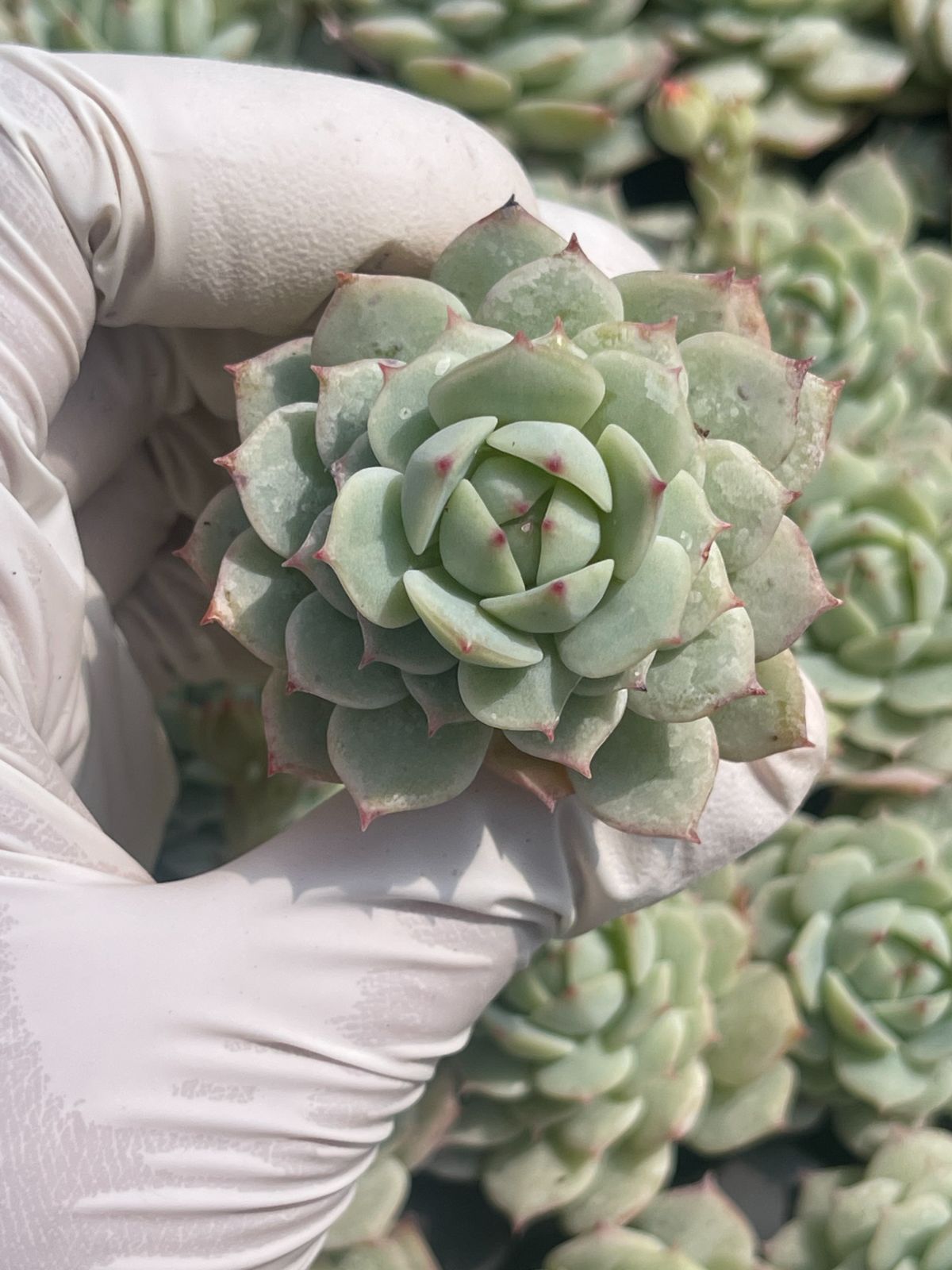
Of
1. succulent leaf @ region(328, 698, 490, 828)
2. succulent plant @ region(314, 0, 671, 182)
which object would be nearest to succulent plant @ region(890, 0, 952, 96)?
succulent plant @ region(314, 0, 671, 182)

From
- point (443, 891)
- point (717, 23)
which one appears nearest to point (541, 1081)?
point (443, 891)

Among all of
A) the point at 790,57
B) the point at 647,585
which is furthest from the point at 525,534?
the point at 790,57

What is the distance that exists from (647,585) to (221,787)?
71cm

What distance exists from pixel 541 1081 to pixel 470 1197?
180 millimetres

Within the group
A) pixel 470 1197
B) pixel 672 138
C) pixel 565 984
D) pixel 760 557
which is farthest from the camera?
pixel 672 138

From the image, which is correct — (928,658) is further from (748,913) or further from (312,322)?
(312,322)

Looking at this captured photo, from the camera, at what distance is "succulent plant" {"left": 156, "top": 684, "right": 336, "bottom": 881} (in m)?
1.03

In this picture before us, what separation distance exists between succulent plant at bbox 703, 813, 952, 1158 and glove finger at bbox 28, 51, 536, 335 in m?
0.62

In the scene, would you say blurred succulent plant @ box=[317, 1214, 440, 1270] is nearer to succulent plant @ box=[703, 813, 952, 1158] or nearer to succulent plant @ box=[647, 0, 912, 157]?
succulent plant @ box=[703, 813, 952, 1158]

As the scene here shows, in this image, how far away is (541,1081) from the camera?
2.96 feet

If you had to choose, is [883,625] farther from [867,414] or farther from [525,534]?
[525,534]

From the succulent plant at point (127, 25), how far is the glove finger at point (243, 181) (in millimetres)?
404

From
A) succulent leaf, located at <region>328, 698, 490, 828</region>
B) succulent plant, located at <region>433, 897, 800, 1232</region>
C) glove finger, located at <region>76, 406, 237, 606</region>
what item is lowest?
succulent plant, located at <region>433, 897, 800, 1232</region>

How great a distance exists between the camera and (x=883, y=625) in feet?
3.41
